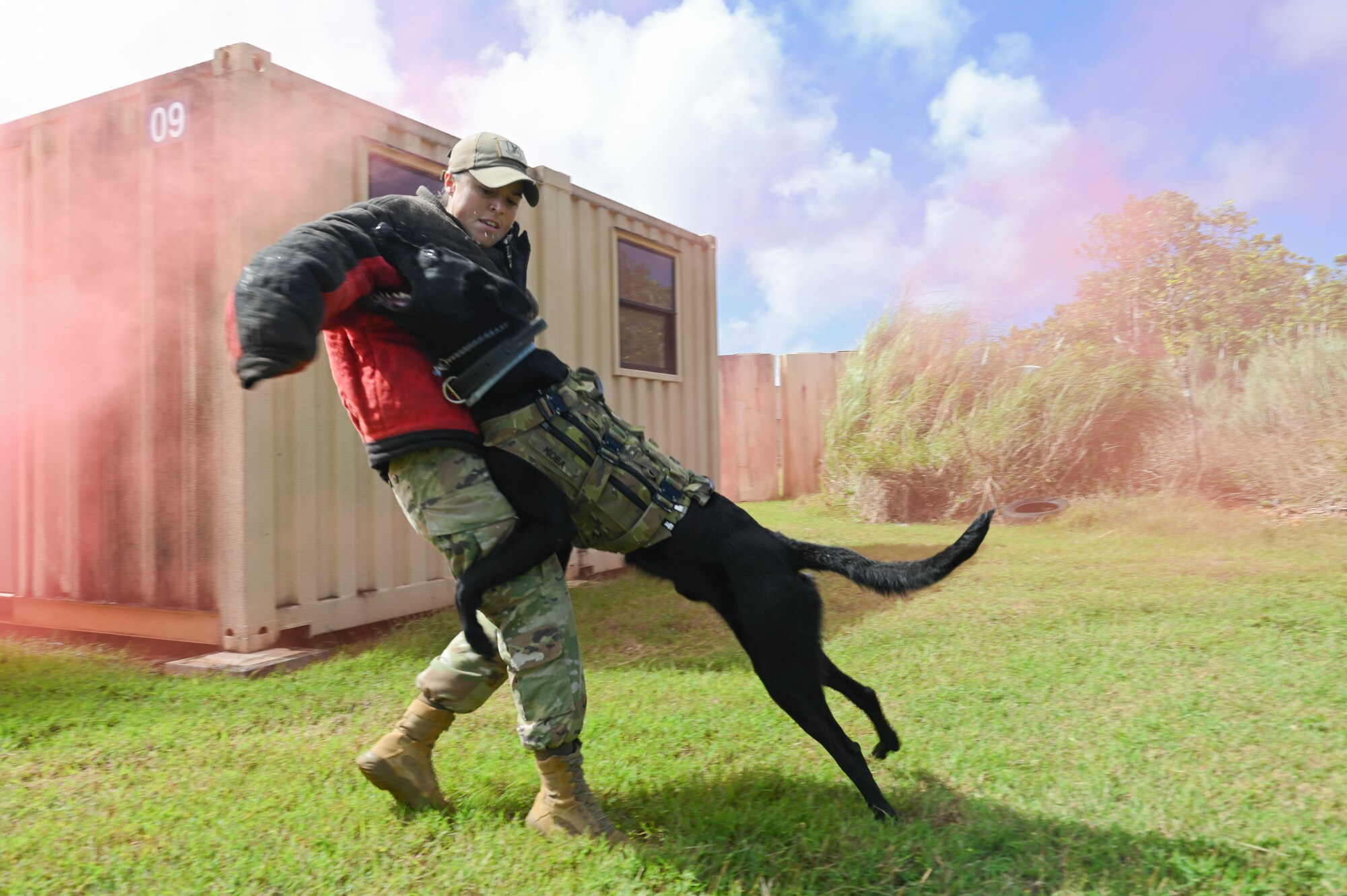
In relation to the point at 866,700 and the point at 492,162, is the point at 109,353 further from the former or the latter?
the point at 866,700

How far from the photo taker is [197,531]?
15.0ft

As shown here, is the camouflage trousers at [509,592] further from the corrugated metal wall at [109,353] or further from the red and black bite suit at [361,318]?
the corrugated metal wall at [109,353]

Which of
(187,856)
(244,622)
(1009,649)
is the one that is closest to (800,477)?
(1009,649)

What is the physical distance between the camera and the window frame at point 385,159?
198 inches

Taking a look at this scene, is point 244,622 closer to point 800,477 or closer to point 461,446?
point 461,446

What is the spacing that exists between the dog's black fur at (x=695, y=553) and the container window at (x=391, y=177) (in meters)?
3.48

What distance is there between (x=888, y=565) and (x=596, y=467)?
0.86 m

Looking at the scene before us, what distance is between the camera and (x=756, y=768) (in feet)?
9.19

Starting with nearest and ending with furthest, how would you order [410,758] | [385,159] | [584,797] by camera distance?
[584,797] < [410,758] < [385,159]

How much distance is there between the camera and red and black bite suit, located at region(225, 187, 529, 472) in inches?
66.2

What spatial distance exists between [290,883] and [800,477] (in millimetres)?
11961

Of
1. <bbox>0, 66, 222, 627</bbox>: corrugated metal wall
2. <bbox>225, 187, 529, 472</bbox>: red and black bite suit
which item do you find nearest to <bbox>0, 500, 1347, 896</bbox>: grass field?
<bbox>0, 66, 222, 627</bbox>: corrugated metal wall

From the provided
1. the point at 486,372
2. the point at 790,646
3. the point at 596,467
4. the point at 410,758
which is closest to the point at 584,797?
the point at 410,758

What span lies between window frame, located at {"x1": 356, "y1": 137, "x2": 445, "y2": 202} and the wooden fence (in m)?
8.61
